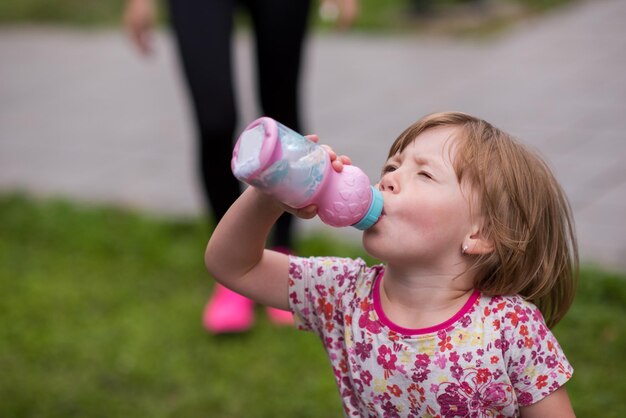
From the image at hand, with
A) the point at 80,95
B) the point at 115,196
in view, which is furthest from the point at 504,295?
the point at 80,95

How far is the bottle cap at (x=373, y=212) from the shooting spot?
1782 millimetres

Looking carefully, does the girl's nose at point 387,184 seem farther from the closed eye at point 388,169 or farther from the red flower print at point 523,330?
the red flower print at point 523,330

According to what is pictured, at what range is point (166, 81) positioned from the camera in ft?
24.2

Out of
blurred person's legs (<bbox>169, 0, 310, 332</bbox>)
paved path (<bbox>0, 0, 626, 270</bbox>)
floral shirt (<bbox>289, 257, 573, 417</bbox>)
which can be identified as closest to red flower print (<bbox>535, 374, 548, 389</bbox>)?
floral shirt (<bbox>289, 257, 573, 417</bbox>)

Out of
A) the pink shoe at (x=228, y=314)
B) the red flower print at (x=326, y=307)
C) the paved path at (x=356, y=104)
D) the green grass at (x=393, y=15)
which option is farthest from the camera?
the green grass at (x=393, y=15)

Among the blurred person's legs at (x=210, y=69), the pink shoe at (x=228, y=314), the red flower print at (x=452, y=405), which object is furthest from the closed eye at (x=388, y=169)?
the pink shoe at (x=228, y=314)

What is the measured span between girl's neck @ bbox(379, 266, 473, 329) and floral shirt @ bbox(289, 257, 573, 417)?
0.02 meters

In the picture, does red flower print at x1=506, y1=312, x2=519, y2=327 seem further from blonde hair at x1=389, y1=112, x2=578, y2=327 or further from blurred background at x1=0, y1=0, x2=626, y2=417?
blurred background at x1=0, y1=0, x2=626, y2=417

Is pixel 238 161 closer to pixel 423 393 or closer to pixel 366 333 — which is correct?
pixel 366 333

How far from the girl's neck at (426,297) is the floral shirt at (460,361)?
0.8 inches

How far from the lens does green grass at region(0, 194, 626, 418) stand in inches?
124

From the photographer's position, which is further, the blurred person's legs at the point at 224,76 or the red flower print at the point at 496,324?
the blurred person's legs at the point at 224,76

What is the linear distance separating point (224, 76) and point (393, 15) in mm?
5589

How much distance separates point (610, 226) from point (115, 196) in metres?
2.62
